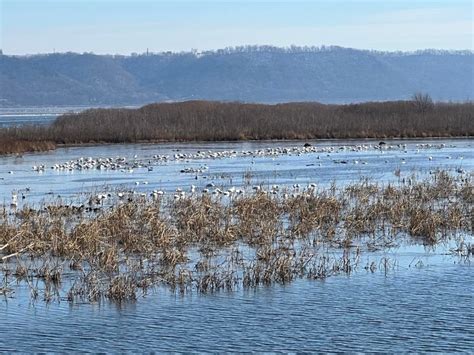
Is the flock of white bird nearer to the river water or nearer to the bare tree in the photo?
the river water

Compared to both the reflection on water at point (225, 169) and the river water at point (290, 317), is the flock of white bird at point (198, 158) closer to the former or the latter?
the reflection on water at point (225, 169)

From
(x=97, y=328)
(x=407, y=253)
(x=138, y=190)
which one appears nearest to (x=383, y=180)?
(x=138, y=190)

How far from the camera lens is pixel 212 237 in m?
19.0

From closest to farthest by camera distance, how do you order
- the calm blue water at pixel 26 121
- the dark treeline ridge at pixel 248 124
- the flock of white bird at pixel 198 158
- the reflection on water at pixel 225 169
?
the flock of white bird at pixel 198 158, the reflection on water at pixel 225 169, the dark treeline ridge at pixel 248 124, the calm blue water at pixel 26 121

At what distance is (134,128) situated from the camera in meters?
58.9

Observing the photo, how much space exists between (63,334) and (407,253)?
752 centimetres

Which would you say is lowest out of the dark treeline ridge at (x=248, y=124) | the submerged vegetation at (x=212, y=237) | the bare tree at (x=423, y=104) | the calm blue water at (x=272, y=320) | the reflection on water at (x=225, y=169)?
the calm blue water at (x=272, y=320)

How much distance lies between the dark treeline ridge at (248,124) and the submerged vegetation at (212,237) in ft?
106

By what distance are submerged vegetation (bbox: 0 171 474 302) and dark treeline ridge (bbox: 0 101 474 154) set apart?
106 feet

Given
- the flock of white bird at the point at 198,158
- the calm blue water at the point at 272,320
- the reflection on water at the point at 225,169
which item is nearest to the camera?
the calm blue water at the point at 272,320

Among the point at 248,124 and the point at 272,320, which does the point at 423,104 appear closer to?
the point at 248,124

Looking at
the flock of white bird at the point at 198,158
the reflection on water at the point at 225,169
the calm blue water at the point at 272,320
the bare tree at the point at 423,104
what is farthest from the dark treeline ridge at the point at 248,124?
the calm blue water at the point at 272,320

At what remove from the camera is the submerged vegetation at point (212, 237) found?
15.7m

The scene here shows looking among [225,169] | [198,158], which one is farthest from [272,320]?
[198,158]
